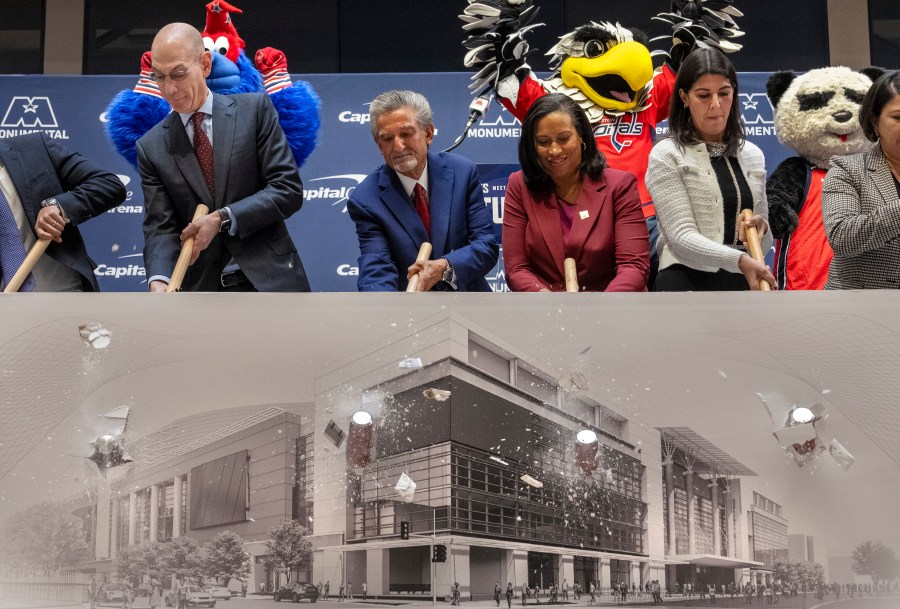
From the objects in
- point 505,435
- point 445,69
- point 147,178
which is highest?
point 445,69

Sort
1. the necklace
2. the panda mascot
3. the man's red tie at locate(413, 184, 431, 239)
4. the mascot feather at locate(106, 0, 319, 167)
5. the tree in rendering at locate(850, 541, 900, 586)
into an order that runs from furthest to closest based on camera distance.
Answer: the mascot feather at locate(106, 0, 319, 167), the panda mascot, the man's red tie at locate(413, 184, 431, 239), the necklace, the tree in rendering at locate(850, 541, 900, 586)

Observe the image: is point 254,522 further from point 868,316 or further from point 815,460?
point 868,316

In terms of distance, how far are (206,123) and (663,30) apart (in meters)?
2.80

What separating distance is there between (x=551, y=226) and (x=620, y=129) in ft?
3.01

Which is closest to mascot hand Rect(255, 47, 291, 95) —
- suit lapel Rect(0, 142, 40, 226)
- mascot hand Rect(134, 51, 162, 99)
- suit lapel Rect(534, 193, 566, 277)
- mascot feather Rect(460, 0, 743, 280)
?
mascot hand Rect(134, 51, 162, 99)

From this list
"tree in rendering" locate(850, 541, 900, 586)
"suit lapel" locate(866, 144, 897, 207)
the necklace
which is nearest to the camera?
"tree in rendering" locate(850, 541, 900, 586)

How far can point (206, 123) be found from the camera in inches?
99.1

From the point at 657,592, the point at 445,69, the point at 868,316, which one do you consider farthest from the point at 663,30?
the point at 657,592

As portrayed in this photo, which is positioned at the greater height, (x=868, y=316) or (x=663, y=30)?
(x=663, y=30)

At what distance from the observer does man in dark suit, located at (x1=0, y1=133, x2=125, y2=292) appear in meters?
2.54

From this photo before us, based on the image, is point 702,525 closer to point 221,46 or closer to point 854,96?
point 854,96

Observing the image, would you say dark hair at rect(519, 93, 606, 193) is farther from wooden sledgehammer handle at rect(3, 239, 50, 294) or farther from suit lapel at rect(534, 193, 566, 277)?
wooden sledgehammer handle at rect(3, 239, 50, 294)

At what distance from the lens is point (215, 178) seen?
8.07 feet

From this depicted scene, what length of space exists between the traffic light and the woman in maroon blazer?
796 millimetres
